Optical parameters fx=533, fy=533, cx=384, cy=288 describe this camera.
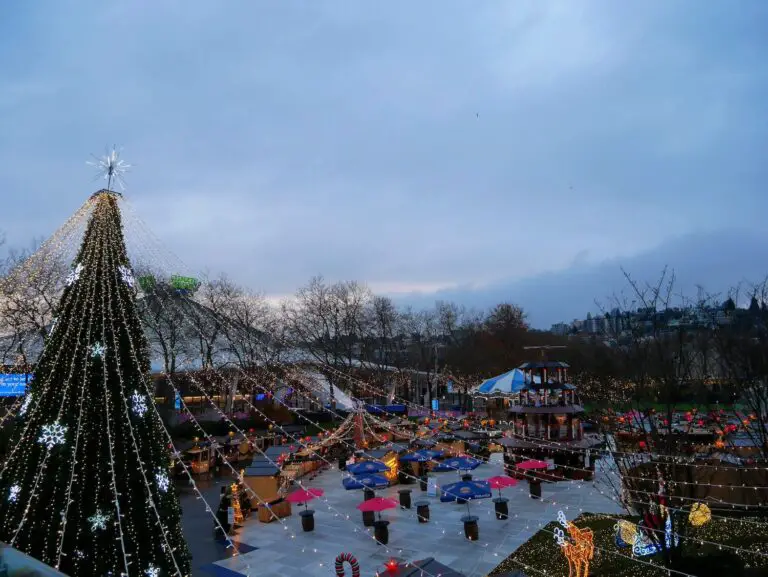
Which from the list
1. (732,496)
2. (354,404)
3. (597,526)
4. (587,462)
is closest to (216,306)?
(354,404)

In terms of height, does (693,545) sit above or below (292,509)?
above

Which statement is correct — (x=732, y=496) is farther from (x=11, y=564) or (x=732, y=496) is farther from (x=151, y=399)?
(x=11, y=564)

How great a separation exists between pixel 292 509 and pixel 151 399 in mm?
11946

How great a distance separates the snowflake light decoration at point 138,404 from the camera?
284 inches

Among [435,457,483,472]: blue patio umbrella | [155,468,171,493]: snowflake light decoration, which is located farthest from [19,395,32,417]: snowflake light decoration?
[435,457,483,472]: blue patio umbrella

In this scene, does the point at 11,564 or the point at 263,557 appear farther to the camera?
the point at 263,557

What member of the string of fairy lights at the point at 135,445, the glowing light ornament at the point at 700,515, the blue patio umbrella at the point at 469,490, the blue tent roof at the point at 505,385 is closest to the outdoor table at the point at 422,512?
the blue patio umbrella at the point at 469,490

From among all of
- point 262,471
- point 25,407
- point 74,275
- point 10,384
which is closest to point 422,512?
point 262,471

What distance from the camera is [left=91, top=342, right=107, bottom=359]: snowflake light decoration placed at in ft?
23.5

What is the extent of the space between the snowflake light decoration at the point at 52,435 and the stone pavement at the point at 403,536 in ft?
22.3

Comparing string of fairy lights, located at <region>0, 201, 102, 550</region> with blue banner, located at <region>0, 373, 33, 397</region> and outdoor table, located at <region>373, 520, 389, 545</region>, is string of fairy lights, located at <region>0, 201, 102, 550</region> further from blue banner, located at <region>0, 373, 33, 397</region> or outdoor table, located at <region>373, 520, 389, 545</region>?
blue banner, located at <region>0, 373, 33, 397</region>

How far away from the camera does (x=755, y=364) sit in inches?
516

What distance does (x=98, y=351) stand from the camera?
7.18 meters

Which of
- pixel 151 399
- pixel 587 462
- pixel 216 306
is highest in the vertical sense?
pixel 216 306
